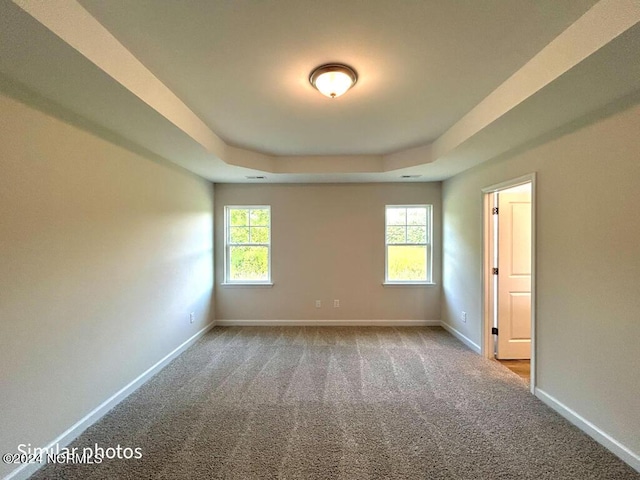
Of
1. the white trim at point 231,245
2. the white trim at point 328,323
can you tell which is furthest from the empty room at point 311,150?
the white trim at point 231,245

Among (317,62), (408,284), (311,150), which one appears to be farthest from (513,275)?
(317,62)

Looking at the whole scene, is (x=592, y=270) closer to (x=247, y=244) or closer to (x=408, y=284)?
(x=408, y=284)

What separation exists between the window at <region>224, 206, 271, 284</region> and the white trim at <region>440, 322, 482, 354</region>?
2877mm

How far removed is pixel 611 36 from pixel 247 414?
3.13 metres

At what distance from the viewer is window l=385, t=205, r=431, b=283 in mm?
4598

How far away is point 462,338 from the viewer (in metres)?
3.80

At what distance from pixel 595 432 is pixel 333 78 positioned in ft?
9.98

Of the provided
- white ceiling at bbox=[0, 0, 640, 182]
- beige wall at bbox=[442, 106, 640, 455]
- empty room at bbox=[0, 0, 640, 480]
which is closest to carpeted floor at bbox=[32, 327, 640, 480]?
empty room at bbox=[0, 0, 640, 480]

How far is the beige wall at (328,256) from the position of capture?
4539 millimetres

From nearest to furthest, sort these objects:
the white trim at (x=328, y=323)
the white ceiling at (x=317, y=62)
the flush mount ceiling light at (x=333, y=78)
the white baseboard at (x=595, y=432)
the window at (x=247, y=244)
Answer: the white ceiling at (x=317, y=62) < the white baseboard at (x=595, y=432) < the flush mount ceiling light at (x=333, y=78) < the white trim at (x=328, y=323) < the window at (x=247, y=244)

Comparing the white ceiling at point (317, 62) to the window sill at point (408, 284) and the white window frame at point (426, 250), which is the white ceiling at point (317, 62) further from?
the window sill at point (408, 284)

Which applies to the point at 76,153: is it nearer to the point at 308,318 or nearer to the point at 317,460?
the point at 317,460

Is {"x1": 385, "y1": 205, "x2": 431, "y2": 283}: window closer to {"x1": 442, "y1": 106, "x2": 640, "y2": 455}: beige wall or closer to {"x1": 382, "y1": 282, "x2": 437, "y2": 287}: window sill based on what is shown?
{"x1": 382, "y1": 282, "x2": 437, "y2": 287}: window sill

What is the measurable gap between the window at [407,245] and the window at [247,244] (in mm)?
2011
